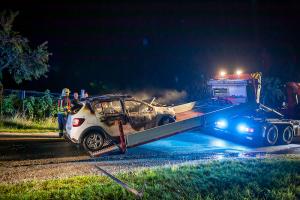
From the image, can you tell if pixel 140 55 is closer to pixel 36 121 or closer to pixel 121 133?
pixel 36 121

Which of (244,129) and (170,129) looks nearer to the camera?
(170,129)

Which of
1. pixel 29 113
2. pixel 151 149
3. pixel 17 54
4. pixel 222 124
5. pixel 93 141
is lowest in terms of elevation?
pixel 151 149

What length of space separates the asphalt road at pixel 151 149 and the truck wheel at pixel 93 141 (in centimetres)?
27

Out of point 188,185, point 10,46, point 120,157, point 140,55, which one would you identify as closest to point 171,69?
point 140,55

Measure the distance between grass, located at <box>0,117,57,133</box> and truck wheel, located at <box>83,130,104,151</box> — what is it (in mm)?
5432

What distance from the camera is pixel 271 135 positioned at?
14570 mm

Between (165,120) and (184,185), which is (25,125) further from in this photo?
(184,185)

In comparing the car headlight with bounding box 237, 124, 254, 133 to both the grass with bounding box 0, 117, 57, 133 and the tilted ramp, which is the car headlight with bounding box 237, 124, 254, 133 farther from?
the grass with bounding box 0, 117, 57, 133

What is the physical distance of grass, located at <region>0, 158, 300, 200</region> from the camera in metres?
6.44

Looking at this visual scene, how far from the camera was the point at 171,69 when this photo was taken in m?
36.8

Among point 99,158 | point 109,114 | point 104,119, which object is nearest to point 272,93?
point 109,114

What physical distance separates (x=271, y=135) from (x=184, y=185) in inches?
336

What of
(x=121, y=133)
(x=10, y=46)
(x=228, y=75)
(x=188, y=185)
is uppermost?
(x=10, y=46)

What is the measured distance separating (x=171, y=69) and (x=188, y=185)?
30.0 meters
